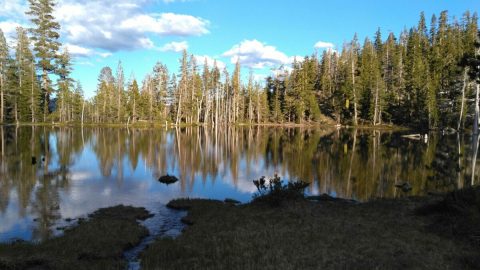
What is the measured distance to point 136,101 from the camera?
363ft

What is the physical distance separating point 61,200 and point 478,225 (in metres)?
18.2

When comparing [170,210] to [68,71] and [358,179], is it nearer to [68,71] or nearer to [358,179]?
[358,179]

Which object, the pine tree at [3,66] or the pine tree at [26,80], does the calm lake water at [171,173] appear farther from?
the pine tree at [26,80]

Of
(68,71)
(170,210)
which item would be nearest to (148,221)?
(170,210)

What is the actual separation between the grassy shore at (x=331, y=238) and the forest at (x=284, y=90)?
230ft

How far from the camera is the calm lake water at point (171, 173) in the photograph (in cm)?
1697

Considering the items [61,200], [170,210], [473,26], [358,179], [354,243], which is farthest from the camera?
[473,26]

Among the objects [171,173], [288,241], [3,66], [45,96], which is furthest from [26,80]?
[288,241]

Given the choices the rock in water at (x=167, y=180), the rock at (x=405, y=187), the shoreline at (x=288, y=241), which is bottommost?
the rock in water at (x=167, y=180)

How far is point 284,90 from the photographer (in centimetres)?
13638

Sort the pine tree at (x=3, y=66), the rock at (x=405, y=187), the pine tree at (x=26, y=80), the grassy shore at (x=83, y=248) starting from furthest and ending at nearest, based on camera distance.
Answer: the pine tree at (x=26, y=80) → the pine tree at (x=3, y=66) → the rock at (x=405, y=187) → the grassy shore at (x=83, y=248)

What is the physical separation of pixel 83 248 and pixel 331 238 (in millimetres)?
7495

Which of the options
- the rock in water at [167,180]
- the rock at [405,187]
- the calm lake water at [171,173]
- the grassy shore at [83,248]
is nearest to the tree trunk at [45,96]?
the calm lake water at [171,173]

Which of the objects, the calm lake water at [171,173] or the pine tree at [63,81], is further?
the pine tree at [63,81]
